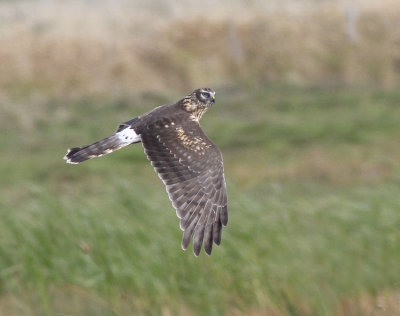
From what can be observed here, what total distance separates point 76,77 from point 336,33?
9450 mm

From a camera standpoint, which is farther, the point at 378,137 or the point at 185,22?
the point at 185,22

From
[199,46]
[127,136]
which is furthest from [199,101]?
[199,46]

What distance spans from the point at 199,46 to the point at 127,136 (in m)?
23.1

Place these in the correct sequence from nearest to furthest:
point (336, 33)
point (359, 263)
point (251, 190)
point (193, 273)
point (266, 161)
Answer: point (193, 273)
point (359, 263)
point (251, 190)
point (266, 161)
point (336, 33)

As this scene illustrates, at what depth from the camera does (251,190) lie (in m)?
Answer: 20.1

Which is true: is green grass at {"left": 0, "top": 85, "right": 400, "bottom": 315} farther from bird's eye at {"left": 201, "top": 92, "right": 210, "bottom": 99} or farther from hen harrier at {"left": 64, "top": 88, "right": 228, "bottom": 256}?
bird's eye at {"left": 201, "top": 92, "right": 210, "bottom": 99}

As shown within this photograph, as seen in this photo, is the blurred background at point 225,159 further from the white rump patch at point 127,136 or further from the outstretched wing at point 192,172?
the white rump patch at point 127,136

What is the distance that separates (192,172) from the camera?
4129mm

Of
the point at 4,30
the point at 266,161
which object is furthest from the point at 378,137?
the point at 4,30

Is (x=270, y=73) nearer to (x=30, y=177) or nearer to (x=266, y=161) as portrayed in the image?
(x=266, y=161)

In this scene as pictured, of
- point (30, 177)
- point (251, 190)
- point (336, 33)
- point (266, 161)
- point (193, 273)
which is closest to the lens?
point (193, 273)

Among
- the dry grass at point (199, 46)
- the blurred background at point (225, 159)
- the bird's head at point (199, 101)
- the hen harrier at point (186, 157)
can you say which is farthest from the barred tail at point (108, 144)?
the dry grass at point (199, 46)

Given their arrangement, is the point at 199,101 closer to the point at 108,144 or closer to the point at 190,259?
the point at 108,144

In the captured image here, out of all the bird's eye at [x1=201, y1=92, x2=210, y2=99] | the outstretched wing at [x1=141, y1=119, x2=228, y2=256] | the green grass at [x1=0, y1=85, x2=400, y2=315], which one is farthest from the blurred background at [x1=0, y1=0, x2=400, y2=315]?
the bird's eye at [x1=201, y1=92, x2=210, y2=99]
